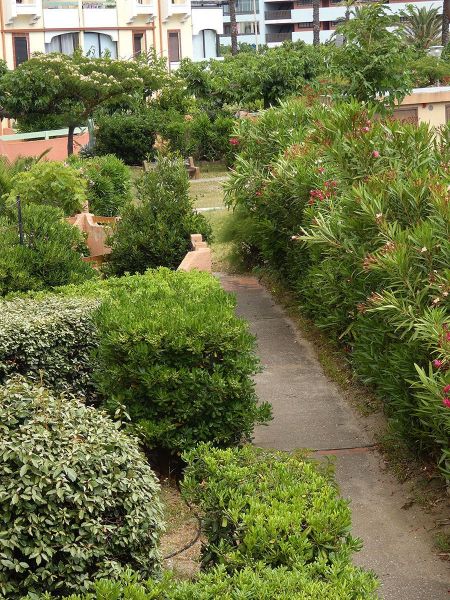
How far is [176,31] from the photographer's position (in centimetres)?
5959

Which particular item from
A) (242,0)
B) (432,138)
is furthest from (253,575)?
(242,0)

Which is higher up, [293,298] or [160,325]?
[160,325]

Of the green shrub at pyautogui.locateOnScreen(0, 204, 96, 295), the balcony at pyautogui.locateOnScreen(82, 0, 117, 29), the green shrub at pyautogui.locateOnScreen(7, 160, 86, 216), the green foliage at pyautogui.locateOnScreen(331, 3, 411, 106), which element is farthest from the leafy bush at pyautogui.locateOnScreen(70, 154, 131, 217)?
the balcony at pyautogui.locateOnScreen(82, 0, 117, 29)

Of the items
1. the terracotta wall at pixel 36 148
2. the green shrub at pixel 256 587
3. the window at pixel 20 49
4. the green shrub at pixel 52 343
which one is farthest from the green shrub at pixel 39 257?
the window at pixel 20 49

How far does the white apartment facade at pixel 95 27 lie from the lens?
51344mm

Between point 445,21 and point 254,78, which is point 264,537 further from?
point 445,21

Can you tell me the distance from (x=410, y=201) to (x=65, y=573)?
5.03 m

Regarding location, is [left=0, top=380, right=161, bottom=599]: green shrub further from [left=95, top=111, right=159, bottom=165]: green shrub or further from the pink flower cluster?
[left=95, top=111, right=159, bottom=165]: green shrub

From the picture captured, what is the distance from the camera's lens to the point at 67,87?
33.8 m

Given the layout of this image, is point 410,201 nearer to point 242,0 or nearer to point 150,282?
point 150,282

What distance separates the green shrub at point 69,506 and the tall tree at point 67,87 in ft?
88.9

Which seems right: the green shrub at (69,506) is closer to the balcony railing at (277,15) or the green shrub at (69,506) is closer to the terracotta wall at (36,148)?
the terracotta wall at (36,148)

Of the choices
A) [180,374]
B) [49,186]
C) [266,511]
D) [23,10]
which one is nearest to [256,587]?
[266,511]

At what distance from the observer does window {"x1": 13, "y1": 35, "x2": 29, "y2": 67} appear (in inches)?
2036
